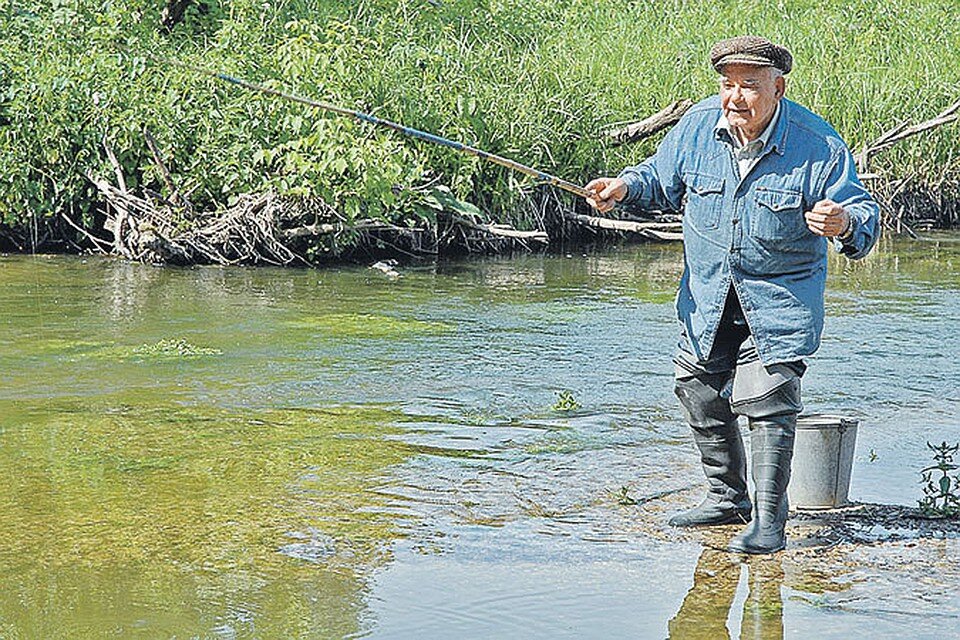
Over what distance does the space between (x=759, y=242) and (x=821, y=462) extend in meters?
0.95

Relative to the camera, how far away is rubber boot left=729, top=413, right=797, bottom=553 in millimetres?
4969

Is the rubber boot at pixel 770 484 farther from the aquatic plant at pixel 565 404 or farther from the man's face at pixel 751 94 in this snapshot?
the aquatic plant at pixel 565 404

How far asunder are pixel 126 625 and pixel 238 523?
1094 millimetres

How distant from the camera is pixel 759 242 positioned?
497cm

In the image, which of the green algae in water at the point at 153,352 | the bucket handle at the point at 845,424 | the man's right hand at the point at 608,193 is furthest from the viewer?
the green algae in water at the point at 153,352

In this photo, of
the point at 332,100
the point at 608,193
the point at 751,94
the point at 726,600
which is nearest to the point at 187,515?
the point at 608,193

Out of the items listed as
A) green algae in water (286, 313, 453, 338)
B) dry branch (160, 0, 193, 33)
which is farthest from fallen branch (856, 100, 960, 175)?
dry branch (160, 0, 193, 33)

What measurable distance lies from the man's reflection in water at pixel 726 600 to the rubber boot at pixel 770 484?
0.16 ft

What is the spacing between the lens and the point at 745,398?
16.5 ft

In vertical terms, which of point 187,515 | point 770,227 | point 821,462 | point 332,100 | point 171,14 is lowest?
point 187,515

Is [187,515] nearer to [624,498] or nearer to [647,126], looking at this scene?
[624,498]

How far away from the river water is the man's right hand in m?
1.13

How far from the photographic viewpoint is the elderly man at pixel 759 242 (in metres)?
4.90

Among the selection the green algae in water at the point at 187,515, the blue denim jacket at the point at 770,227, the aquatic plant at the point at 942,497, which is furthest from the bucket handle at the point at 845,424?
the green algae in water at the point at 187,515
